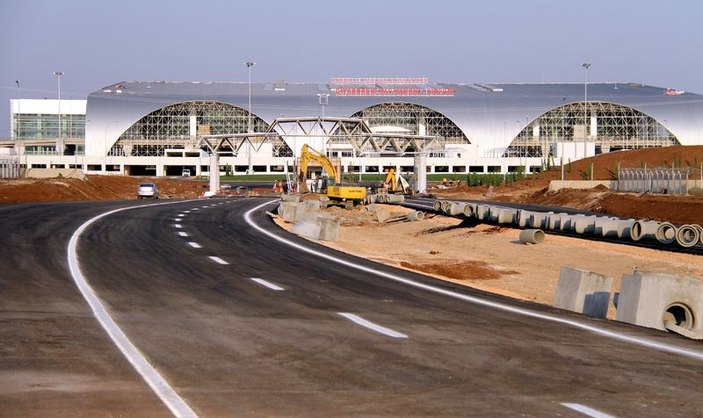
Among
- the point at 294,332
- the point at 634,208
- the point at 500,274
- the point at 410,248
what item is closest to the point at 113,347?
the point at 294,332

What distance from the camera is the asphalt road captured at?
8.12 metres

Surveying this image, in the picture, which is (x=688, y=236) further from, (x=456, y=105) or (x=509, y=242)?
(x=456, y=105)

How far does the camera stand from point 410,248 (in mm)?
35406

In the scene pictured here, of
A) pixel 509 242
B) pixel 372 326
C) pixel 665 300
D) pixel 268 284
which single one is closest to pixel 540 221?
pixel 509 242

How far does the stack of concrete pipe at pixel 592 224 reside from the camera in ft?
98.2

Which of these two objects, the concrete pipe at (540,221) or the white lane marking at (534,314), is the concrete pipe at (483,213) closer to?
the concrete pipe at (540,221)

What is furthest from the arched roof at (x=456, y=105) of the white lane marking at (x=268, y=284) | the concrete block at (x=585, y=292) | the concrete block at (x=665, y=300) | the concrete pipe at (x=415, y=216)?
the concrete block at (x=665, y=300)

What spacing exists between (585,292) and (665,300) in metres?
2.01

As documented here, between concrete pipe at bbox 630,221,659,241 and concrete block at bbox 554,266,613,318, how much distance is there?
15690 millimetres

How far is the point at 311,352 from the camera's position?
1058cm

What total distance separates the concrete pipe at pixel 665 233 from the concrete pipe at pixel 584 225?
362cm

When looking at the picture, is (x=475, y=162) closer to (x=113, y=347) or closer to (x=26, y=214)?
(x=26, y=214)

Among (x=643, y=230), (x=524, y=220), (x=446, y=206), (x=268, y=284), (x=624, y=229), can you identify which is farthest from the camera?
(x=446, y=206)

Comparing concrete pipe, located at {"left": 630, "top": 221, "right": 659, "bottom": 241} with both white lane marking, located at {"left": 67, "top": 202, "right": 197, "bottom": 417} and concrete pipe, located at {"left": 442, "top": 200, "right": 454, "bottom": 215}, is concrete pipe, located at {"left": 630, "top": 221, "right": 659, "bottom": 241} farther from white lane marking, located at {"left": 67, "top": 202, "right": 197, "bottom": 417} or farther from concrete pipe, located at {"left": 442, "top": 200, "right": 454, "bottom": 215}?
white lane marking, located at {"left": 67, "top": 202, "right": 197, "bottom": 417}
